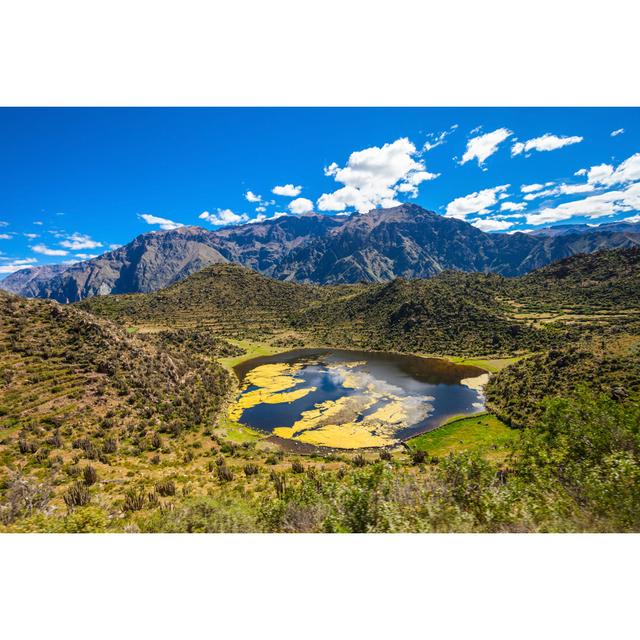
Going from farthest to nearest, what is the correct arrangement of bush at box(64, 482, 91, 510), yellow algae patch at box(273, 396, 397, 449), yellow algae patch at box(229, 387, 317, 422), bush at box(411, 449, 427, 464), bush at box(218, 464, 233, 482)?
yellow algae patch at box(229, 387, 317, 422), yellow algae patch at box(273, 396, 397, 449), bush at box(411, 449, 427, 464), bush at box(218, 464, 233, 482), bush at box(64, 482, 91, 510)

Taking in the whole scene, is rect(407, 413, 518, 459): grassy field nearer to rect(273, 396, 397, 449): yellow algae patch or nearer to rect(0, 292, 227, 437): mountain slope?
rect(273, 396, 397, 449): yellow algae patch

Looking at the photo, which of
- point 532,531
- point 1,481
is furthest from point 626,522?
point 1,481

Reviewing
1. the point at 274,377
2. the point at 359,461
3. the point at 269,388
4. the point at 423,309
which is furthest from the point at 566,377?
the point at 423,309

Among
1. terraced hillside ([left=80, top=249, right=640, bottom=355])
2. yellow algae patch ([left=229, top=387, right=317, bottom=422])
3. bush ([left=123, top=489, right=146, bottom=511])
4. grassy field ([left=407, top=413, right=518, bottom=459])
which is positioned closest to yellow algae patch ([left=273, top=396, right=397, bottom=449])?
grassy field ([left=407, top=413, right=518, bottom=459])

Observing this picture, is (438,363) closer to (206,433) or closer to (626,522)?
(206,433)

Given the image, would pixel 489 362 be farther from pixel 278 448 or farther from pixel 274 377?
pixel 278 448

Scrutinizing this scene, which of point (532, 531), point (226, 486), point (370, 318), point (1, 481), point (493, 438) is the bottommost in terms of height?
point (493, 438)

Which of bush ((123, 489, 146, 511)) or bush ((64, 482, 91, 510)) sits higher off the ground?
bush ((64, 482, 91, 510))

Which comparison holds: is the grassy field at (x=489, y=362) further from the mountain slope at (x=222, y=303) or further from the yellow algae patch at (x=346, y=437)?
the mountain slope at (x=222, y=303)
